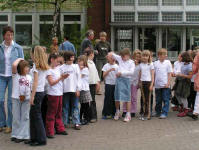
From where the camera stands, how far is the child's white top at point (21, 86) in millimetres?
6491

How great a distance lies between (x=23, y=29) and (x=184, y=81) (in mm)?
19073

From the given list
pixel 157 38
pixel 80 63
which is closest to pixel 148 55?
pixel 80 63

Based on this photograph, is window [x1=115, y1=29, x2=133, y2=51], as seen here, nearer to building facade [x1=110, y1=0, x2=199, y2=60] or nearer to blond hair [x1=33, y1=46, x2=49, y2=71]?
building facade [x1=110, y1=0, x2=199, y2=60]

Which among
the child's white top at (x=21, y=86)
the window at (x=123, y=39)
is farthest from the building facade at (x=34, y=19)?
the child's white top at (x=21, y=86)

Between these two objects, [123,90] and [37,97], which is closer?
[37,97]

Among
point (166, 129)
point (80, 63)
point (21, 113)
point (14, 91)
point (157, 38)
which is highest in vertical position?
point (157, 38)

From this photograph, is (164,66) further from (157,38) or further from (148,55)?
(157,38)

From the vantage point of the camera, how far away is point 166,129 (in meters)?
7.62

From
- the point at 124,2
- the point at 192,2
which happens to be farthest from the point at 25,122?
the point at 192,2

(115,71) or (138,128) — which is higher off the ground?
(115,71)

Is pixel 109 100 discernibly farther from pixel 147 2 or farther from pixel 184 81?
pixel 147 2

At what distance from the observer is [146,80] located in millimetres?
8594

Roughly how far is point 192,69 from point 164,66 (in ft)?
2.23

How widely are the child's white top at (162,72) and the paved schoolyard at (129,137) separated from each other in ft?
3.01
